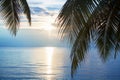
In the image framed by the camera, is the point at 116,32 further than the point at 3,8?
No

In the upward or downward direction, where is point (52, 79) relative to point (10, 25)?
downward

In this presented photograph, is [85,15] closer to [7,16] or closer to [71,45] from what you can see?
[71,45]

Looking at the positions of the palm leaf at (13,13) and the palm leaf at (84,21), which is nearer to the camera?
the palm leaf at (84,21)

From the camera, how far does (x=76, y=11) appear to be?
734 cm

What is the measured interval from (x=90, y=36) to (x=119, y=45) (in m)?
0.86

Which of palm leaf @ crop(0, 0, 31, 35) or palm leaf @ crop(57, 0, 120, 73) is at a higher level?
palm leaf @ crop(57, 0, 120, 73)

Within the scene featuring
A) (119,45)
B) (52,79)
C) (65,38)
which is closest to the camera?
(65,38)

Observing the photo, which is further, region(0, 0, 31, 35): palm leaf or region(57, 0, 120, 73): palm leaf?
region(0, 0, 31, 35): palm leaf

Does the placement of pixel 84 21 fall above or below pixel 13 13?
above

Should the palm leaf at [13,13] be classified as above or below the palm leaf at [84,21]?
below

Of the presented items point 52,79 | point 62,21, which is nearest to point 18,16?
point 62,21

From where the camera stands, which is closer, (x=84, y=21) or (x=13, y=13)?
(x=84, y=21)

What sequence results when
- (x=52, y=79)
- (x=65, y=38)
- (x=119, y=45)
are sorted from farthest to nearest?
(x=52, y=79), (x=119, y=45), (x=65, y=38)

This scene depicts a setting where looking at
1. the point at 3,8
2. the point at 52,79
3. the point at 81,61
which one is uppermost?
the point at 3,8
